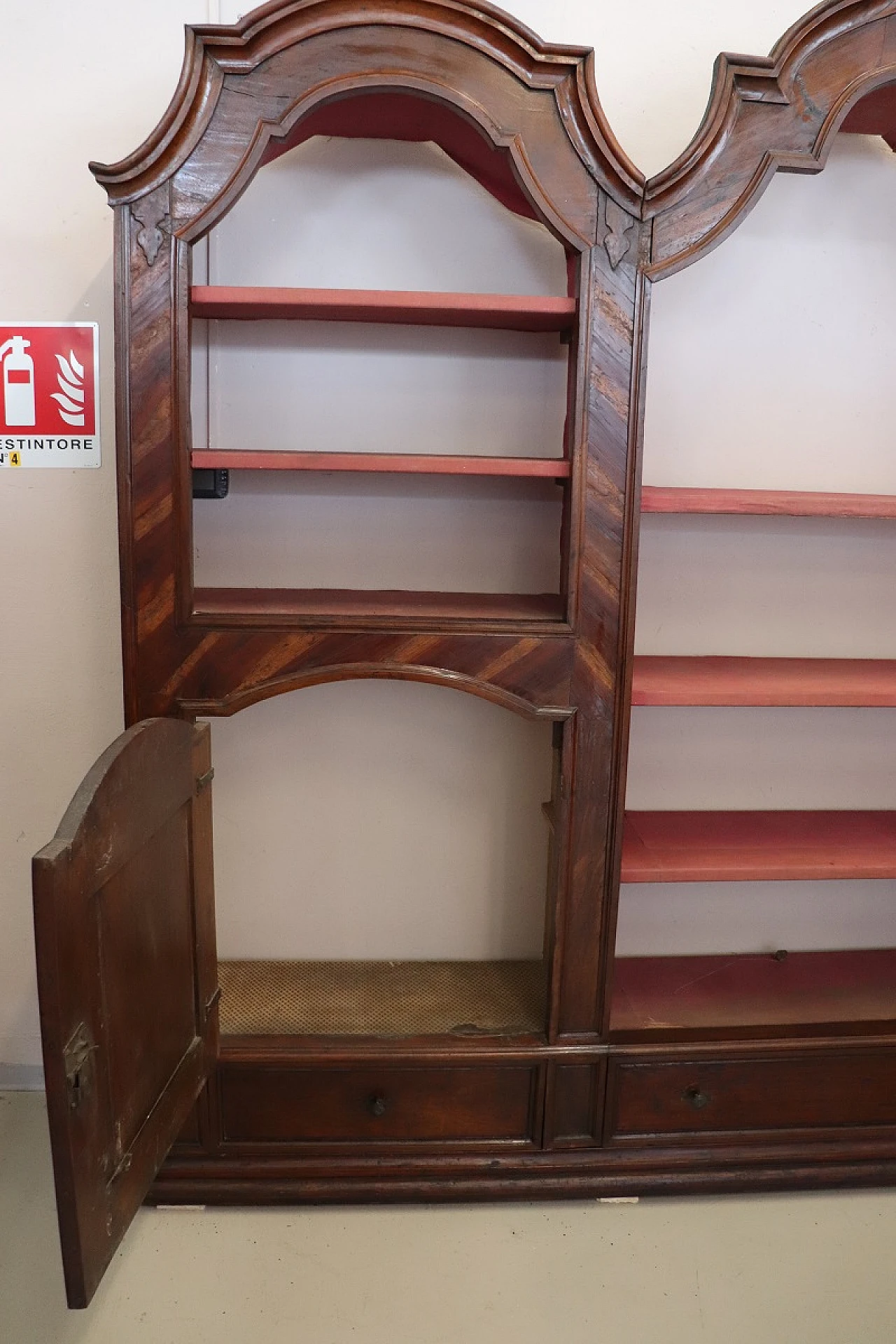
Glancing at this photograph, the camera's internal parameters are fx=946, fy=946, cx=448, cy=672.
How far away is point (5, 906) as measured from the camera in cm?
246

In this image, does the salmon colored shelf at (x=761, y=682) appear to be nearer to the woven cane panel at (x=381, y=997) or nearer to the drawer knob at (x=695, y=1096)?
the woven cane panel at (x=381, y=997)

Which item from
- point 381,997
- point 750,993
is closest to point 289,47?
point 381,997

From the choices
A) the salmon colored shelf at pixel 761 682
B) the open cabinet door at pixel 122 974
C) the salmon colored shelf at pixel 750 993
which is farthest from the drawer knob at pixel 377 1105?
the salmon colored shelf at pixel 761 682

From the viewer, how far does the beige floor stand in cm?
181

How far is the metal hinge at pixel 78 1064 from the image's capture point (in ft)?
4.22

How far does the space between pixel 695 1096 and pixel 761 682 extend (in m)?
0.96

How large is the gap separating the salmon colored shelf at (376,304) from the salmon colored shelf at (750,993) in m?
1.56

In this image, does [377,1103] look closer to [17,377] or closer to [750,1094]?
[750,1094]

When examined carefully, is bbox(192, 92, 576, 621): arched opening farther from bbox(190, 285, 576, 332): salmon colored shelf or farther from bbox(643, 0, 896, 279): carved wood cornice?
bbox(643, 0, 896, 279): carved wood cornice

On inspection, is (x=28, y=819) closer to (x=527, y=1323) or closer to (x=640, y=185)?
(x=527, y=1323)

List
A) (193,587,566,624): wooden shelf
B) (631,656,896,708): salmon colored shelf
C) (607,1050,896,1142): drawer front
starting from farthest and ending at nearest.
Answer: (607,1050,896,1142): drawer front < (631,656,896,708): salmon colored shelf < (193,587,566,624): wooden shelf

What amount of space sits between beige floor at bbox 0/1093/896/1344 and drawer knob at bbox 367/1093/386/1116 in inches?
8.7

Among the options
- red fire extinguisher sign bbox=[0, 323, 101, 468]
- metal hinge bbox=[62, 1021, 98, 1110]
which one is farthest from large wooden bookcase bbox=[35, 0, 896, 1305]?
red fire extinguisher sign bbox=[0, 323, 101, 468]

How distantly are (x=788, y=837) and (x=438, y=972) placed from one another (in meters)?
0.94
